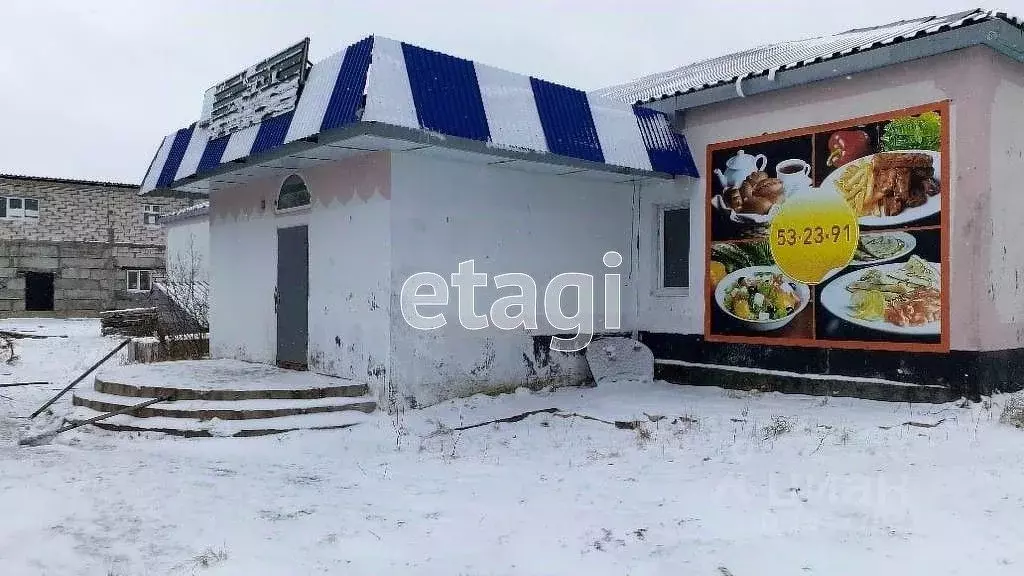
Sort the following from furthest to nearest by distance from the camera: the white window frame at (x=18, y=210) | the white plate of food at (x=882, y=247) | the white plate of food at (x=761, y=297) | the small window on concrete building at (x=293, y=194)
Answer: the white window frame at (x=18, y=210), the small window on concrete building at (x=293, y=194), the white plate of food at (x=761, y=297), the white plate of food at (x=882, y=247)

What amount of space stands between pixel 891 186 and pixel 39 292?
25.5 m

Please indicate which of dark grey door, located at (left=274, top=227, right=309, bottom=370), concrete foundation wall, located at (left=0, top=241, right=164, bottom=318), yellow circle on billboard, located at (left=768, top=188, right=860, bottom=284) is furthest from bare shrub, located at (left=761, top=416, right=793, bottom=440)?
concrete foundation wall, located at (left=0, top=241, right=164, bottom=318)

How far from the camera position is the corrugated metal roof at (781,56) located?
7.11m

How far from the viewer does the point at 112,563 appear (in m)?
3.64

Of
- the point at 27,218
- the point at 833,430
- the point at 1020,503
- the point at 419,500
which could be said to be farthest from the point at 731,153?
the point at 27,218

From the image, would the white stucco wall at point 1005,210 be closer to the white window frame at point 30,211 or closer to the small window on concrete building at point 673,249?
the small window on concrete building at point 673,249

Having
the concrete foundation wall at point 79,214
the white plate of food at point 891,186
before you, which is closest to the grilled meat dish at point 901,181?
the white plate of food at point 891,186

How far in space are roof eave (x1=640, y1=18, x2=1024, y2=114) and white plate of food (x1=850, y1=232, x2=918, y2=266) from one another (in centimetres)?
176

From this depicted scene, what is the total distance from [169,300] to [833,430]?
45.6 feet

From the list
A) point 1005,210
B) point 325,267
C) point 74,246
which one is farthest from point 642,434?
point 74,246

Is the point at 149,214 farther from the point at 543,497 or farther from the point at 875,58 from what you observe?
the point at 543,497

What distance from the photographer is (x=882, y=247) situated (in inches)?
298

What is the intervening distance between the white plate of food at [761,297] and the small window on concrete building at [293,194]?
209 inches

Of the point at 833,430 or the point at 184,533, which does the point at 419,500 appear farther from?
the point at 833,430
